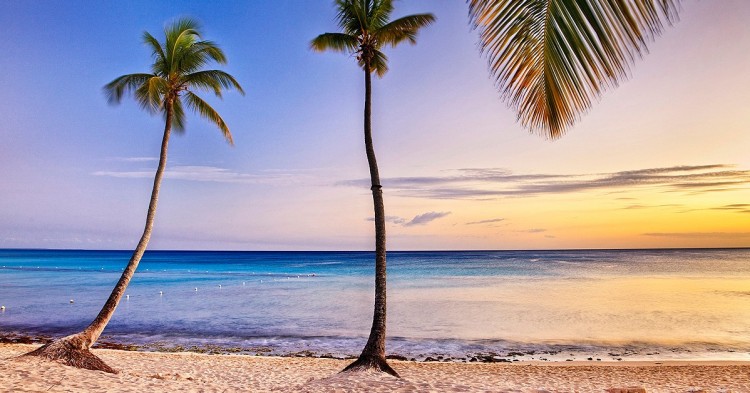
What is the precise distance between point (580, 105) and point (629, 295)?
3255 centimetres

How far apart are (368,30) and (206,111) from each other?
5484 mm

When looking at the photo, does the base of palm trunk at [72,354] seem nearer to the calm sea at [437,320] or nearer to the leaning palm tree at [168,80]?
the leaning palm tree at [168,80]

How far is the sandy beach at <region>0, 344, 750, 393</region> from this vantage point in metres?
7.23

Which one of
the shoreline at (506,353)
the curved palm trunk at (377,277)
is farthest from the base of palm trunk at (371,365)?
the shoreline at (506,353)

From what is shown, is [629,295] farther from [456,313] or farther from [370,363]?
[370,363]

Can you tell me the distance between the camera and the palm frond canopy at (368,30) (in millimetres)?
9883

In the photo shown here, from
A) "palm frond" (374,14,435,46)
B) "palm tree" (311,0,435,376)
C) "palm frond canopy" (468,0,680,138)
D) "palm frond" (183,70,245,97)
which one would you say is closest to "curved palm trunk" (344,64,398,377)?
"palm tree" (311,0,435,376)

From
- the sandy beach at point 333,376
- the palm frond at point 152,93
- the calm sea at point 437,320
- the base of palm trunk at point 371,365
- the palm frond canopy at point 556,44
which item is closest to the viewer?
the palm frond canopy at point 556,44

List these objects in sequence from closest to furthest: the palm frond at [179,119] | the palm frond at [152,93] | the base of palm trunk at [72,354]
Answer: the base of palm trunk at [72,354] → the palm frond at [152,93] → the palm frond at [179,119]

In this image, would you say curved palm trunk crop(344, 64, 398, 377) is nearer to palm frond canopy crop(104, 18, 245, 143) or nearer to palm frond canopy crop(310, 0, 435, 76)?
palm frond canopy crop(310, 0, 435, 76)

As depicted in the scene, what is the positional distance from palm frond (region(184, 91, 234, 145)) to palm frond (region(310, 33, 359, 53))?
4027mm

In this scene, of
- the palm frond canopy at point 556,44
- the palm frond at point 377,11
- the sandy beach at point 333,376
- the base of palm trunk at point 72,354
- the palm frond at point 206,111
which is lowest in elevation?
the sandy beach at point 333,376

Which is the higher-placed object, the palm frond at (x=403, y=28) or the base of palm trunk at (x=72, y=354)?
the palm frond at (x=403, y=28)

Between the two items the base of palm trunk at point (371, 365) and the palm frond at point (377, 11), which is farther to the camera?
the palm frond at point (377, 11)
